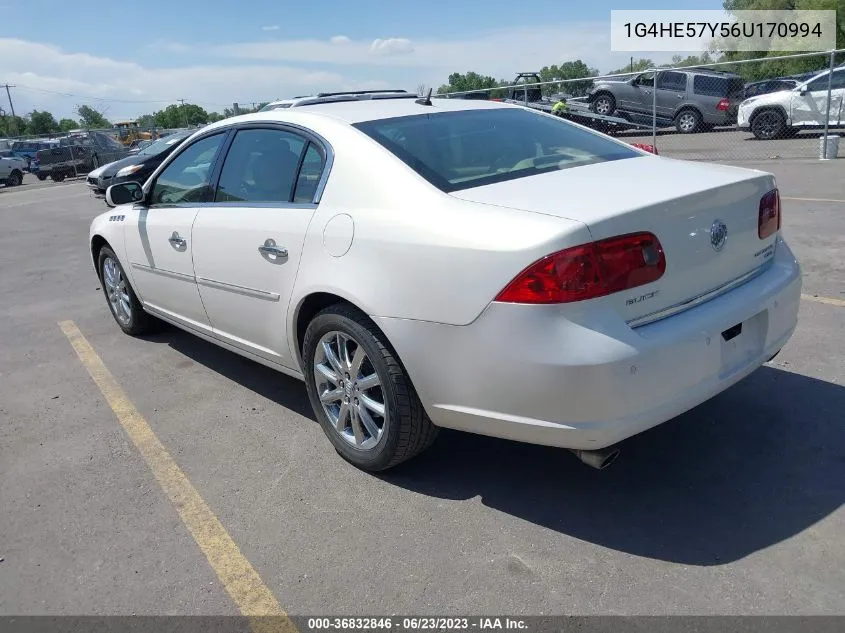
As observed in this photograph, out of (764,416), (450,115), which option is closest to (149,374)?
(450,115)

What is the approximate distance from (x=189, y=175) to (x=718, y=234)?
311 centimetres

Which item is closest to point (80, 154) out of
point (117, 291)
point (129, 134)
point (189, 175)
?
point (129, 134)

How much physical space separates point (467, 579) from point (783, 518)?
1.26 meters

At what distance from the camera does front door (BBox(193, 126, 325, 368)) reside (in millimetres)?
3494

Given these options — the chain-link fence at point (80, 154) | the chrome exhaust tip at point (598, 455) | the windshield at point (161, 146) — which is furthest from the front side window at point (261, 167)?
the chain-link fence at point (80, 154)

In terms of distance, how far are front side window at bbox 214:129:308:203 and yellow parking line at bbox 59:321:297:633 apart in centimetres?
139

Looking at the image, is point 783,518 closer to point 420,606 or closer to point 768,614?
point 768,614

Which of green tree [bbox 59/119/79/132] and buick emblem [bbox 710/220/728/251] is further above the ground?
green tree [bbox 59/119/79/132]

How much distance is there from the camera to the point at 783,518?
2.80 metres

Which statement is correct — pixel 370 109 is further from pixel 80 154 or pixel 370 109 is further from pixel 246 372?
pixel 80 154

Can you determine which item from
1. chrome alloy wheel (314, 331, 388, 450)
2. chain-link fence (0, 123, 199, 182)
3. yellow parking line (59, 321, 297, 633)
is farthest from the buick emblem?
chain-link fence (0, 123, 199, 182)

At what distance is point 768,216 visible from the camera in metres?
3.21

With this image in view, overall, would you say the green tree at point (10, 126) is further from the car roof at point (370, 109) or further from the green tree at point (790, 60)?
the car roof at point (370, 109)

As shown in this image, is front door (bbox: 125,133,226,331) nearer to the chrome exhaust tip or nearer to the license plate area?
the chrome exhaust tip
